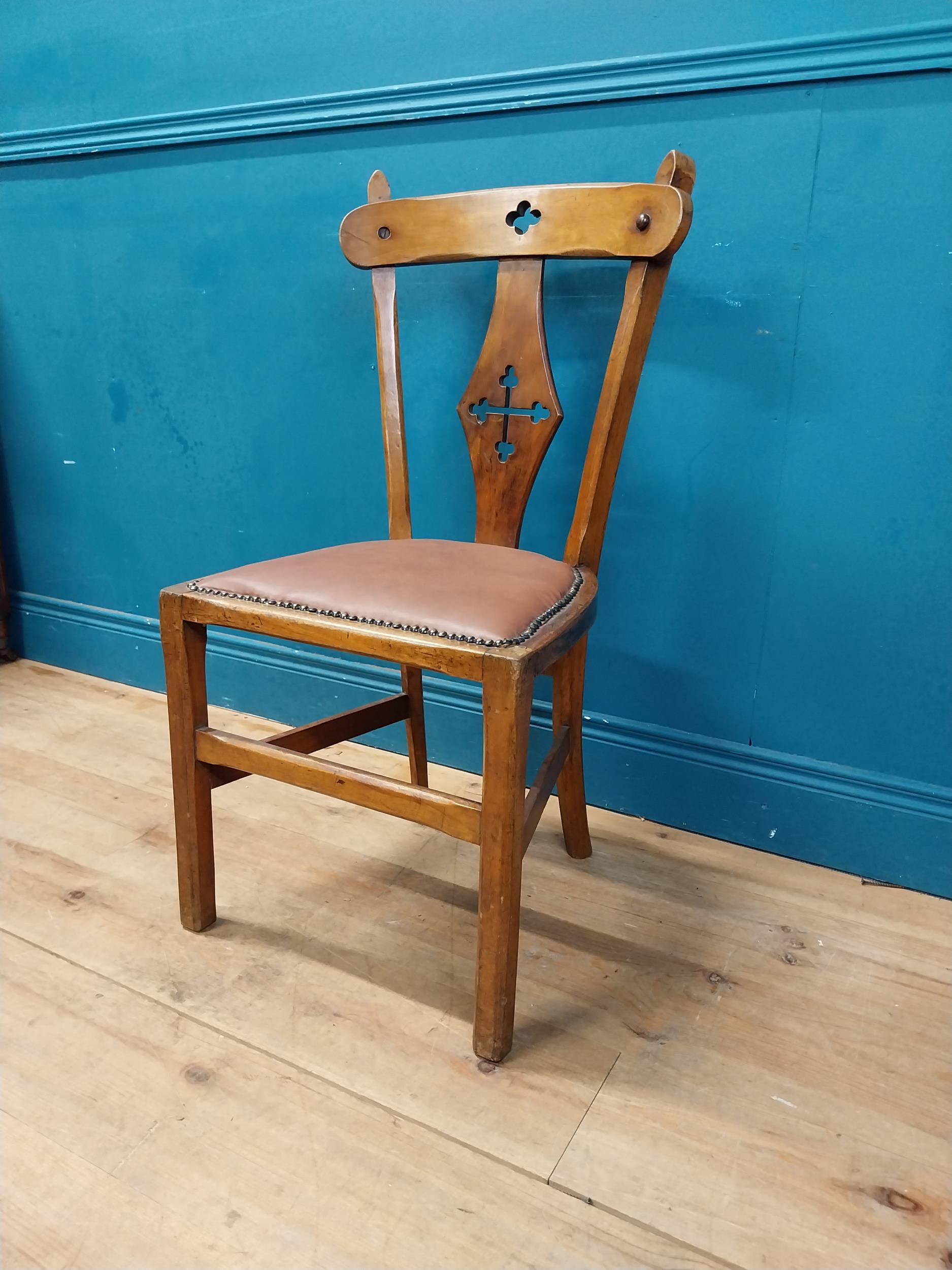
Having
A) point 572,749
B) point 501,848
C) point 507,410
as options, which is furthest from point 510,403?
point 501,848

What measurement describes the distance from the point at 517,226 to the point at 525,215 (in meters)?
0.05

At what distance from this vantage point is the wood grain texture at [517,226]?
102 cm

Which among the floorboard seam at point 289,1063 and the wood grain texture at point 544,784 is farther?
the wood grain texture at point 544,784

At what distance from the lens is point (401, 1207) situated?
76cm

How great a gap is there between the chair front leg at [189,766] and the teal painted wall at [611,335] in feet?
1.97

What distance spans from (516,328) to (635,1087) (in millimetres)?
974

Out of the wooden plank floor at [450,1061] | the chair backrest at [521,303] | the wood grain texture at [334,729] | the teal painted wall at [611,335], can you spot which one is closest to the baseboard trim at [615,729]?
the teal painted wall at [611,335]

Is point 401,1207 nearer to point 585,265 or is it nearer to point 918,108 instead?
point 585,265

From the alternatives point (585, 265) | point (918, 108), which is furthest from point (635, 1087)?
point (918, 108)

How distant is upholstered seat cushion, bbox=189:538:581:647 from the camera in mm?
877

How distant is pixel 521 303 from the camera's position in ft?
3.89

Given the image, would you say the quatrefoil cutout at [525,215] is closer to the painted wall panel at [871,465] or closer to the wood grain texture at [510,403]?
the wood grain texture at [510,403]

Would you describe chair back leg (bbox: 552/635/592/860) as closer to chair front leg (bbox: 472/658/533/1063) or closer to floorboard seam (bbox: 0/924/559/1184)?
chair front leg (bbox: 472/658/533/1063)

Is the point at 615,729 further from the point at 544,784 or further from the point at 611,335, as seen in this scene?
the point at 611,335
